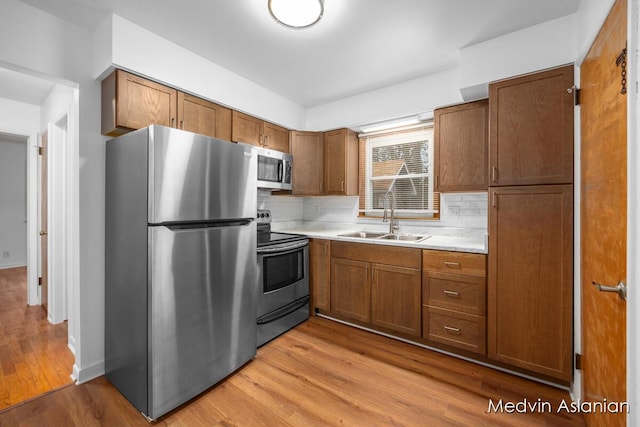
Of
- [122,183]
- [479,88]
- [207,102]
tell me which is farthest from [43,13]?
[479,88]

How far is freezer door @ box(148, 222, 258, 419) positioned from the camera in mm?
1611

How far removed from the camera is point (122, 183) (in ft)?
6.06

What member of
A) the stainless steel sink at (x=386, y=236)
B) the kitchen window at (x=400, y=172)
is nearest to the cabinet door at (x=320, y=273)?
the stainless steel sink at (x=386, y=236)

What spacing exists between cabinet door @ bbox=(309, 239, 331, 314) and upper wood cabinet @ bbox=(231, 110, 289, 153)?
1.23 metres

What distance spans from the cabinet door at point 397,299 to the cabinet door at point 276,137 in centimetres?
177

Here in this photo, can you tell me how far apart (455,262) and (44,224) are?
14.5 feet

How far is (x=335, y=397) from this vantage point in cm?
181

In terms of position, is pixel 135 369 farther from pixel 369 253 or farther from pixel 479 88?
pixel 479 88

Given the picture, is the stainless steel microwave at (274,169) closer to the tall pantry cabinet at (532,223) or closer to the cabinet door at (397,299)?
the cabinet door at (397,299)

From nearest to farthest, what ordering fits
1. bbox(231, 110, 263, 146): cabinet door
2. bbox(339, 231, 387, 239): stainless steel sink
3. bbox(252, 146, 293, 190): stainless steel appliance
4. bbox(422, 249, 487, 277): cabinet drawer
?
bbox(422, 249, 487, 277): cabinet drawer, bbox(231, 110, 263, 146): cabinet door, bbox(252, 146, 293, 190): stainless steel appliance, bbox(339, 231, 387, 239): stainless steel sink

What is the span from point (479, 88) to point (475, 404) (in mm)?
2355

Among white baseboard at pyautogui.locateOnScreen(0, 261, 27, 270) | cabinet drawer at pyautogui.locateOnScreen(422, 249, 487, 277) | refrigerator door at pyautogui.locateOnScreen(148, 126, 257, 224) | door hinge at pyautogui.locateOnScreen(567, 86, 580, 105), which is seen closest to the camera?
refrigerator door at pyautogui.locateOnScreen(148, 126, 257, 224)

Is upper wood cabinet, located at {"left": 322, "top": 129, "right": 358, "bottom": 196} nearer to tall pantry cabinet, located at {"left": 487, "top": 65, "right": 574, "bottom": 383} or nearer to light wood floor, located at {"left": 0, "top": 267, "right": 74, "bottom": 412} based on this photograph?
tall pantry cabinet, located at {"left": 487, "top": 65, "right": 574, "bottom": 383}

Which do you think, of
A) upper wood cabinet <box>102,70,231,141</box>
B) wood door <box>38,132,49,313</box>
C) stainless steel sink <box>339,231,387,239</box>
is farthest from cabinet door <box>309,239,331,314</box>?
wood door <box>38,132,49,313</box>
